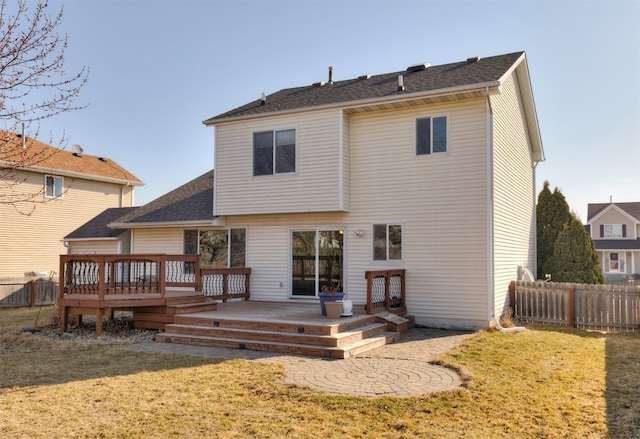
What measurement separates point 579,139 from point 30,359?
20223 mm

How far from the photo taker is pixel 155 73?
1702cm

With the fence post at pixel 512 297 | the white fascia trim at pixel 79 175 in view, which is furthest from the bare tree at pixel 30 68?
the white fascia trim at pixel 79 175

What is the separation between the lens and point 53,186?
23.6 meters

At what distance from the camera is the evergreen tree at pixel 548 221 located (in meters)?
18.7

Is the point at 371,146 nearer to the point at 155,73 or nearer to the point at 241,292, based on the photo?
the point at 241,292

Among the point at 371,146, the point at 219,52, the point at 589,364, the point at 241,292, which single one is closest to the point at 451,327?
the point at 589,364

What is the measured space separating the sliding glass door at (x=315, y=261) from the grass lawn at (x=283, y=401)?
547 cm

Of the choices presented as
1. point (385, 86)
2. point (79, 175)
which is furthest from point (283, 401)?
point (79, 175)

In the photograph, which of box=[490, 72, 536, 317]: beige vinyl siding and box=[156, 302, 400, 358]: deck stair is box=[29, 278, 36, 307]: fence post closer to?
box=[156, 302, 400, 358]: deck stair

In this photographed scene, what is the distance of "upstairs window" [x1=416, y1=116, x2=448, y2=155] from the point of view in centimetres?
1262

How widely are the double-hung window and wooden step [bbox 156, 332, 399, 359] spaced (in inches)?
106

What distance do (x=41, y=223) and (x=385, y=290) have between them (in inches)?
720

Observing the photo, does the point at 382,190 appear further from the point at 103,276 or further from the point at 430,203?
the point at 103,276

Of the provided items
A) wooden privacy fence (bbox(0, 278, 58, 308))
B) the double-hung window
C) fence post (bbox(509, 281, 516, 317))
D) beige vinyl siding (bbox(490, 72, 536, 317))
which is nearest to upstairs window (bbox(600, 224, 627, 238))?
beige vinyl siding (bbox(490, 72, 536, 317))
